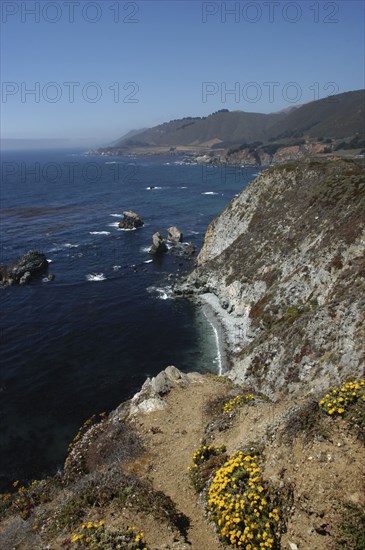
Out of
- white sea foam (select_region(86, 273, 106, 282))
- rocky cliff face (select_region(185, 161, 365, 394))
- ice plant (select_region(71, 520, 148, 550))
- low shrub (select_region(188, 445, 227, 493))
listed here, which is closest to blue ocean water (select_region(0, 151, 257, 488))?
white sea foam (select_region(86, 273, 106, 282))

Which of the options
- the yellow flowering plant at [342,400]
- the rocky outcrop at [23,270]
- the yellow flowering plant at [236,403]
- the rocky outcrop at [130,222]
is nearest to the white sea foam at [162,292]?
the rocky outcrop at [23,270]

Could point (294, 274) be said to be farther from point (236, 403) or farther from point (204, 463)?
point (204, 463)

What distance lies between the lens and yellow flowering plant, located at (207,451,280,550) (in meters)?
15.6

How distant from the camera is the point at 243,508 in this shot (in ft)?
53.3

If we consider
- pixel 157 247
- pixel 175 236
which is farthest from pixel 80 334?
pixel 175 236

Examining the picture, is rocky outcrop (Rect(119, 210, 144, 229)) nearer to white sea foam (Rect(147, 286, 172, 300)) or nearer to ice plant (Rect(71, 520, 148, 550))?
white sea foam (Rect(147, 286, 172, 300))

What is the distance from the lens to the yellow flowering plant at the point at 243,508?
15.6 metres

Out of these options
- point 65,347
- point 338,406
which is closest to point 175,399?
point 338,406

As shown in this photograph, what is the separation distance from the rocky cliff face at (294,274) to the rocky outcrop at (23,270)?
32775 millimetres

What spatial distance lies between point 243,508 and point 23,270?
73.1 meters

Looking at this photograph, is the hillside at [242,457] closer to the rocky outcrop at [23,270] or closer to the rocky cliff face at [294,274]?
the rocky cliff face at [294,274]

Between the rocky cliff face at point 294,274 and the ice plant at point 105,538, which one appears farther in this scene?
the rocky cliff face at point 294,274

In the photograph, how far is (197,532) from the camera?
17.4m

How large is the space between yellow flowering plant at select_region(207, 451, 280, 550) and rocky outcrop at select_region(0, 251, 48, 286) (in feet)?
227
